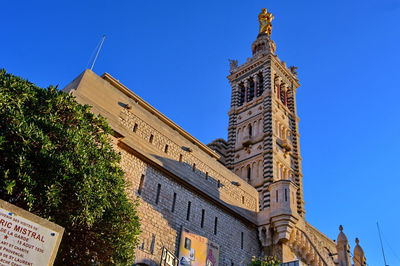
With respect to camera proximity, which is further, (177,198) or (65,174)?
(177,198)

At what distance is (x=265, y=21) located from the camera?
48.6 meters

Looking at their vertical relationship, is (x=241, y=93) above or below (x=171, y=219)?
above

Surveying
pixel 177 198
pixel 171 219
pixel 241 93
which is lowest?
pixel 171 219

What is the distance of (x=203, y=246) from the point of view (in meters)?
18.5

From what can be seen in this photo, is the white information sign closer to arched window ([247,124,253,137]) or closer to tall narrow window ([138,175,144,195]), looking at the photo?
tall narrow window ([138,175,144,195])

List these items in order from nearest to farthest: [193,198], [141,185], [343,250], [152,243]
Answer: [152,243] < [141,185] < [193,198] < [343,250]

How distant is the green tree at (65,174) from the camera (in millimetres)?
10344

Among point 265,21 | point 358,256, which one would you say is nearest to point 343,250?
point 358,256

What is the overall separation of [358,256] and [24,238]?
25.8m

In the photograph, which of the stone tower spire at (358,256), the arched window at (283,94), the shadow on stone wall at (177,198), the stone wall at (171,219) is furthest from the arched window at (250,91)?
the stone wall at (171,219)

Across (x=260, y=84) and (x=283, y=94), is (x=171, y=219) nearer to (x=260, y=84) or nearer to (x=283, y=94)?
(x=260, y=84)

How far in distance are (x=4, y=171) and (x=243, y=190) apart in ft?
52.9

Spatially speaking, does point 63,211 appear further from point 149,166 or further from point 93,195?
point 149,166

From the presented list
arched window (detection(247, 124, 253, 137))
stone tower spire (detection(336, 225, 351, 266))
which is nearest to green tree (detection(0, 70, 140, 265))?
→ stone tower spire (detection(336, 225, 351, 266))
